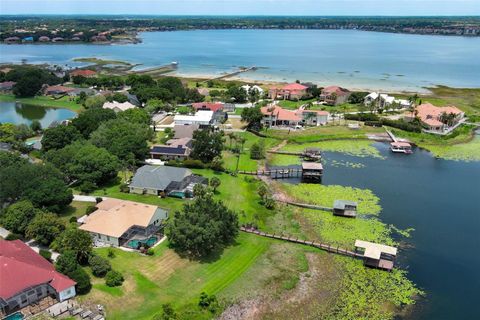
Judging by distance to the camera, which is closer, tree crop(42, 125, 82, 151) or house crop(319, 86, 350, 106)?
tree crop(42, 125, 82, 151)

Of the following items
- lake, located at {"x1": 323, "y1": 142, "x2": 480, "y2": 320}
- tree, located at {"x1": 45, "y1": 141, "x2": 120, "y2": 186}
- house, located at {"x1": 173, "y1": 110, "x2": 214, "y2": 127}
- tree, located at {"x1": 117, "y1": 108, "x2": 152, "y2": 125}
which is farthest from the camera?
house, located at {"x1": 173, "y1": 110, "x2": 214, "y2": 127}

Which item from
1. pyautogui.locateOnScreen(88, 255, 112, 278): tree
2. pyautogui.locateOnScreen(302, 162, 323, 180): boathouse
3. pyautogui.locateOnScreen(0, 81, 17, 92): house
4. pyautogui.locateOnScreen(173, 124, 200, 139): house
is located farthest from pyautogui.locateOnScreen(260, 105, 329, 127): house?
pyautogui.locateOnScreen(0, 81, 17, 92): house

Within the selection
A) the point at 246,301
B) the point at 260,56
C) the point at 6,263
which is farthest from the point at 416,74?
the point at 6,263

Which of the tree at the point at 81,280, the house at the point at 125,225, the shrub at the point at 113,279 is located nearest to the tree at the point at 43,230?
the house at the point at 125,225

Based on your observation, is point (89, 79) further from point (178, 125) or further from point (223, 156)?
point (223, 156)

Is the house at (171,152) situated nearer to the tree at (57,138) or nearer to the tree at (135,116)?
the tree at (57,138)

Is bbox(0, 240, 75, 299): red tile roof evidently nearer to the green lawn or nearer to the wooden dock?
the green lawn
